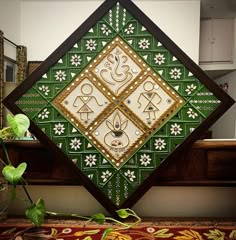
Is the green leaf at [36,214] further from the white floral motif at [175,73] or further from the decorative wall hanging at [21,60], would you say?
the decorative wall hanging at [21,60]

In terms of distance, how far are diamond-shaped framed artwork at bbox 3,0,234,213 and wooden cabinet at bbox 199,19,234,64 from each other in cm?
337


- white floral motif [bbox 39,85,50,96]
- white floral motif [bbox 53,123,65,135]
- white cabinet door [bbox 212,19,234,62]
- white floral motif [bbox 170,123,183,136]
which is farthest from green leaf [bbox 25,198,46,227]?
white cabinet door [bbox 212,19,234,62]

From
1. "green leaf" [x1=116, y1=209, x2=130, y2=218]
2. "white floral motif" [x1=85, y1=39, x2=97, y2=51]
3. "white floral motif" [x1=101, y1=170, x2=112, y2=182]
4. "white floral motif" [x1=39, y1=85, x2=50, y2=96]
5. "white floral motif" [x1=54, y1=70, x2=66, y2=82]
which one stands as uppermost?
"white floral motif" [x1=85, y1=39, x2=97, y2=51]

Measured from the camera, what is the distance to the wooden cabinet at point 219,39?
4.17 metres

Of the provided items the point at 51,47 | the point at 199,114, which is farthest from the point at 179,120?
A: the point at 51,47

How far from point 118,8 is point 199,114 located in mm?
670

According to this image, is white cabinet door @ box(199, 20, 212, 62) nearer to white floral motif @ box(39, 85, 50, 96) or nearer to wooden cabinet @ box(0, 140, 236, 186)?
wooden cabinet @ box(0, 140, 236, 186)

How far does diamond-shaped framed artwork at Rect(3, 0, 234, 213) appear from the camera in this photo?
1.19 metres

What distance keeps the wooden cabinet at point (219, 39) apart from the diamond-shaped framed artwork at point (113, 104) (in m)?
3.37

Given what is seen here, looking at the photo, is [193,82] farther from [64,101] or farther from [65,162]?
[65,162]

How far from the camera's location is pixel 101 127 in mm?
1199

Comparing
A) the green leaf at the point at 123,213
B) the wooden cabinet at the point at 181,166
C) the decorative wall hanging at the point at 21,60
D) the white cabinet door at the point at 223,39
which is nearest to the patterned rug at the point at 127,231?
the green leaf at the point at 123,213

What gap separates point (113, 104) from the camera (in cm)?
119

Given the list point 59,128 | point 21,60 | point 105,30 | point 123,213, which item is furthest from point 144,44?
point 21,60
